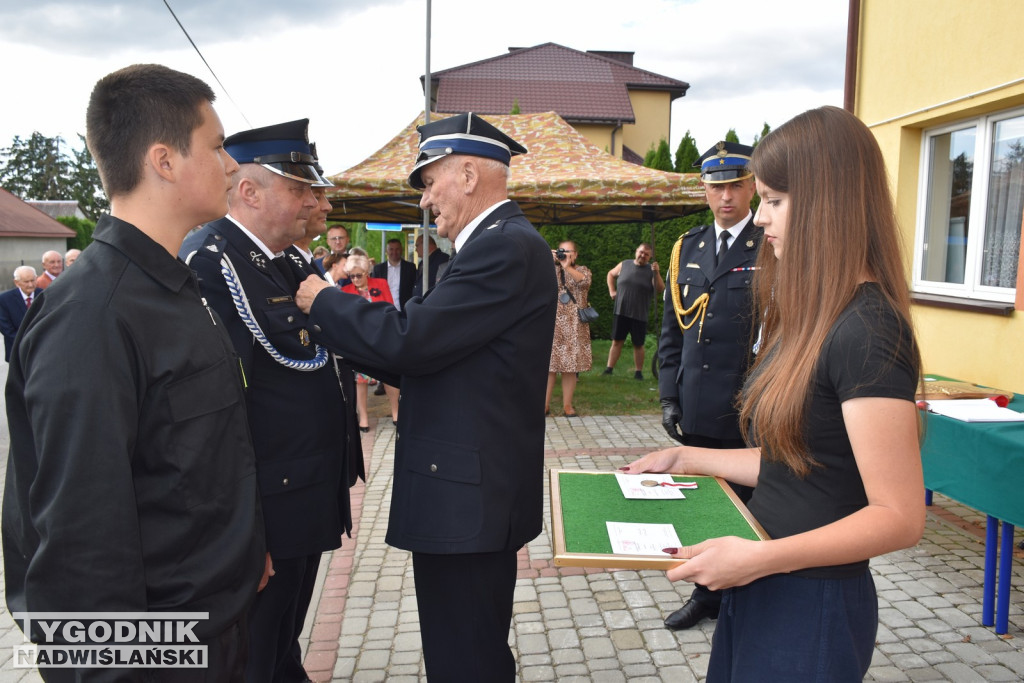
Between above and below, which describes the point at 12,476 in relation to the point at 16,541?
above

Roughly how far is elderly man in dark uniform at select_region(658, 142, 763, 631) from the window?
2808 millimetres

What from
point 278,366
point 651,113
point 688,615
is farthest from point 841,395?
point 651,113

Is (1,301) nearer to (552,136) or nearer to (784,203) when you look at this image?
(552,136)

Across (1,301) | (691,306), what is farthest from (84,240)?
(691,306)

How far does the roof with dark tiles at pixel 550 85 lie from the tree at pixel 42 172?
6186cm

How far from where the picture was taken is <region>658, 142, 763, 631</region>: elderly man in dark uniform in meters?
3.65

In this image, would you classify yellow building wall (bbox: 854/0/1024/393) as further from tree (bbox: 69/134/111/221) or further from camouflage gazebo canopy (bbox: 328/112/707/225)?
tree (bbox: 69/134/111/221)

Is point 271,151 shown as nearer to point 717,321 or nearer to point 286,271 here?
point 286,271

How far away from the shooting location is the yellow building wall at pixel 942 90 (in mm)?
5109

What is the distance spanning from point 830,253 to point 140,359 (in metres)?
1.40

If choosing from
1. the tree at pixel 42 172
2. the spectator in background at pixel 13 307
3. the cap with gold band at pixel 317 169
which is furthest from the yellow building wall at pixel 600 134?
the tree at pixel 42 172

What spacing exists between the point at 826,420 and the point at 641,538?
0.46 m

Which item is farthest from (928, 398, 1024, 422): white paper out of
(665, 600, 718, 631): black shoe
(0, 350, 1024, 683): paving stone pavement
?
(665, 600, 718, 631): black shoe

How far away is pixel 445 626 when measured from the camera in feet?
7.00
